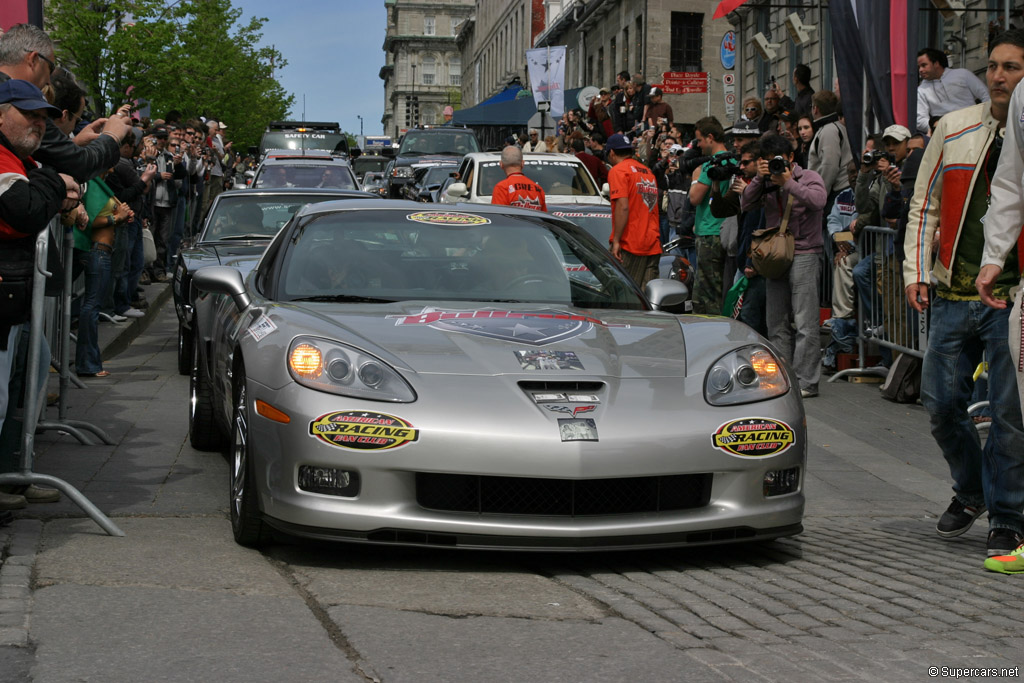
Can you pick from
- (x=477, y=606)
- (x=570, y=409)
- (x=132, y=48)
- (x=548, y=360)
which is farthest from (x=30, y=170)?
(x=132, y=48)

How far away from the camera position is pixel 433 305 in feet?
19.3

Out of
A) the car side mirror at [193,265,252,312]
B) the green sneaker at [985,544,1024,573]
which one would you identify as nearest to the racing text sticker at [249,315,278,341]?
the car side mirror at [193,265,252,312]

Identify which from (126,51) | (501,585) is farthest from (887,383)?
(126,51)

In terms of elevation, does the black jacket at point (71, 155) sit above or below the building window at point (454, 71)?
below

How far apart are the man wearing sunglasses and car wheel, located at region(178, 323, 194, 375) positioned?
15.9 feet

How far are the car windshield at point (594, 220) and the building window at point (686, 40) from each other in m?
32.5

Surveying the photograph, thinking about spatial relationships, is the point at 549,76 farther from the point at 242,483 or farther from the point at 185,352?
the point at 242,483

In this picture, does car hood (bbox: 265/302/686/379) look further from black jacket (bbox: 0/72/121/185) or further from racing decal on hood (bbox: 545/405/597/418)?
black jacket (bbox: 0/72/121/185)

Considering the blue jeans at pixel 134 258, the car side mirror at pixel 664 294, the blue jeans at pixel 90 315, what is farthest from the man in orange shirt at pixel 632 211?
the blue jeans at pixel 134 258

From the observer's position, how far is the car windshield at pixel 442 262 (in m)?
6.11

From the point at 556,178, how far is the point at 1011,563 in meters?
11.6

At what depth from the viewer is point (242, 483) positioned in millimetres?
5246

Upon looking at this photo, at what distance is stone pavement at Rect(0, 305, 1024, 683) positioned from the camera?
3.73 m

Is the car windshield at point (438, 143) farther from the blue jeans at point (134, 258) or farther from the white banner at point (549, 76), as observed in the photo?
the blue jeans at point (134, 258)
